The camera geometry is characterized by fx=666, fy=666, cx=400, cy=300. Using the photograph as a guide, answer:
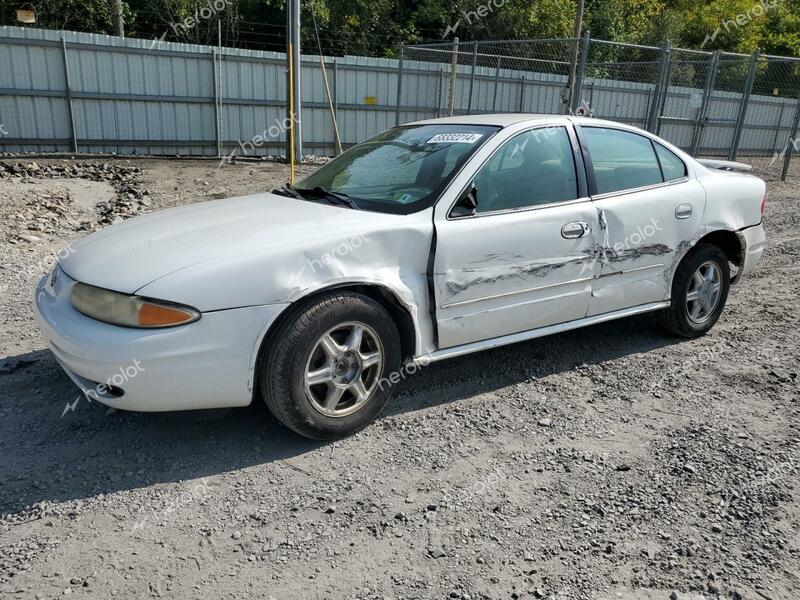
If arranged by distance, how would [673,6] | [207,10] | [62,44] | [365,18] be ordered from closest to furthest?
[62,44]
[207,10]
[365,18]
[673,6]

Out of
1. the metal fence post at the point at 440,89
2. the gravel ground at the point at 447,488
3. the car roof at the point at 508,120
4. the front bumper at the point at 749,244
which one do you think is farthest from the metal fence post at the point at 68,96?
the front bumper at the point at 749,244

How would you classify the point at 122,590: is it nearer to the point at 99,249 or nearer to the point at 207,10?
the point at 99,249

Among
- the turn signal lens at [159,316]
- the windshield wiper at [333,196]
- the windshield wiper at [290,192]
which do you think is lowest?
the turn signal lens at [159,316]

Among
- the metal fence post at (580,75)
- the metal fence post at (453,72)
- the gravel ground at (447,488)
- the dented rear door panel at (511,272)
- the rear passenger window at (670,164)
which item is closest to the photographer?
Answer: the gravel ground at (447,488)

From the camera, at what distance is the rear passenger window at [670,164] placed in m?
4.80

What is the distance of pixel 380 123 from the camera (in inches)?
688

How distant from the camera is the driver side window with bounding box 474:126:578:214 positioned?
3.89 meters

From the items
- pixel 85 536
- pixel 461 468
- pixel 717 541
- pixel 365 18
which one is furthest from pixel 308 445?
pixel 365 18

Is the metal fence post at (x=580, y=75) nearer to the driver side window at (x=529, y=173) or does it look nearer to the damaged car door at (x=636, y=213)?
the damaged car door at (x=636, y=213)

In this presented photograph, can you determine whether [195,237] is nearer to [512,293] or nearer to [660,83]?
[512,293]

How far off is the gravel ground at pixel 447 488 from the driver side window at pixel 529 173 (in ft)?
3.81

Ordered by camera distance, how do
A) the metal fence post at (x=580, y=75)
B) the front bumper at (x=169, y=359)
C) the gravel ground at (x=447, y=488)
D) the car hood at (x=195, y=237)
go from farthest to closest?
the metal fence post at (x=580, y=75) → the car hood at (x=195, y=237) → the front bumper at (x=169, y=359) → the gravel ground at (x=447, y=488)

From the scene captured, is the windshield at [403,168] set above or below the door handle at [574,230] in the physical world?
above

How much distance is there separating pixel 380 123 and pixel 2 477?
609 inches
